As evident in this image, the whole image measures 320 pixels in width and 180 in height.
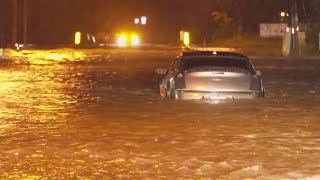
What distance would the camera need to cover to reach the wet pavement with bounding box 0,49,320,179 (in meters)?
9.85

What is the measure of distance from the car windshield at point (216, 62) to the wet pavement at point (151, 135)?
2.43 feet

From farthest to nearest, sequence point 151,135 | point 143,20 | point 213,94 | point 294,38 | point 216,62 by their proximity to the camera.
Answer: point 143,20
point 294,38
point 216,62
point 213,94
point 151,135

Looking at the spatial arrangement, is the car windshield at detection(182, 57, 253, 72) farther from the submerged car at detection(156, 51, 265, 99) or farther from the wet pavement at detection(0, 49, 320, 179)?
the wet pavement at detection(0, 49, 320, 179)

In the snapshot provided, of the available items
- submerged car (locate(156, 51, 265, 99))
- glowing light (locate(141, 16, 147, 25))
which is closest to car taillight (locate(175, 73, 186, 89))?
submerged car (locate(156, 51, 265, 99))

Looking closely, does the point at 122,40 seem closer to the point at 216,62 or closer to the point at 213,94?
the point at 216,62

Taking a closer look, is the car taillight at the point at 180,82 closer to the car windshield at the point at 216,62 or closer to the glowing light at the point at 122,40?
the car windshield at the point at 216,62

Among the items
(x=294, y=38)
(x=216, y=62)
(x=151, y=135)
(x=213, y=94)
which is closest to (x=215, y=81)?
(x=213, y=94)

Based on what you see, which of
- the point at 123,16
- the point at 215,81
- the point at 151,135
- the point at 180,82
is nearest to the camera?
the point at 151,135

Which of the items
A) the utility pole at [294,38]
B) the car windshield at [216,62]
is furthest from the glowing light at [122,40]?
the car windshield at [216,62]

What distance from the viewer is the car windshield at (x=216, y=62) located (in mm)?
17188

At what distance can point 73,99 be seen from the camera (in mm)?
19906

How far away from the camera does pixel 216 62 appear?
1733cm

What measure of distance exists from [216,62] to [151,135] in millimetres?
4755

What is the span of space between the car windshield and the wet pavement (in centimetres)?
74
